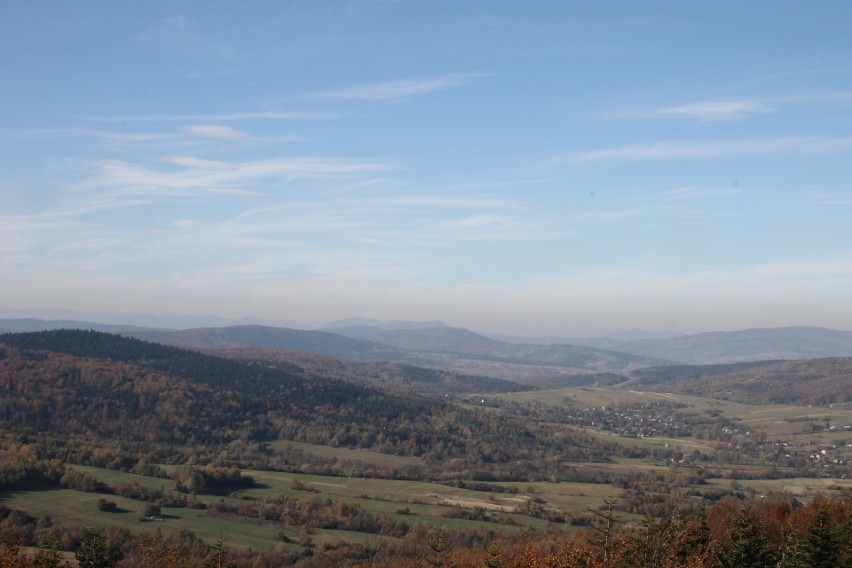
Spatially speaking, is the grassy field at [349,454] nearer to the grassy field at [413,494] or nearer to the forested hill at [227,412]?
the grassy field at [413,494]

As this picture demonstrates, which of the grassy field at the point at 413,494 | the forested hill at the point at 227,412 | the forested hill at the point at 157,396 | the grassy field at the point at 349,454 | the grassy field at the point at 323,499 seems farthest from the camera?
the forested hill at the point at 157,396

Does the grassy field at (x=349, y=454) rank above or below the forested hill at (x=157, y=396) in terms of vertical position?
below

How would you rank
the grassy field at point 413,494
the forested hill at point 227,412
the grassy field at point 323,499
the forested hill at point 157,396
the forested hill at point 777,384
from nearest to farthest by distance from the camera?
the grassy field at point 323,499 → the grassy field at point 413,494 → the forested hill at point 227,412 → the forested hill at point 157,396 → the forested hill at point 777,384

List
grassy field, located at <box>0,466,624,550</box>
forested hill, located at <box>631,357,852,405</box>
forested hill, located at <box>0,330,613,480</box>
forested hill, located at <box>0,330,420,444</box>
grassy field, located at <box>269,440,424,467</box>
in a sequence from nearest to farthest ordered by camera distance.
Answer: grassy field, located at <box>0,466,624,550</box>
grassy field, located at <box>269,440,424,467</box>
forested hill, located at <box>0,330,613,480</box>
forested hill, located at <box>0,330,420,444</box>
forested hill, located at <box>631,357,852,405</box>

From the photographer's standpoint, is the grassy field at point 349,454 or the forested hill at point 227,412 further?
the forested hill at point 227,412

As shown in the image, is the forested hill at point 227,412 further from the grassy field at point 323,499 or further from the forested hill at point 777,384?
the forested hill at point 777,384

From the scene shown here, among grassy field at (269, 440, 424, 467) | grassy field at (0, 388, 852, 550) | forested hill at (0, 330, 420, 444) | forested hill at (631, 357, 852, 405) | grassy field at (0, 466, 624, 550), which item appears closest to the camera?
grassy field at (0, 466, 624, 550)

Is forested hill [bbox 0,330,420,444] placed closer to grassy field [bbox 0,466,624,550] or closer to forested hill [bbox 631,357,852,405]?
grassy field [bbox 0,466,624,550]

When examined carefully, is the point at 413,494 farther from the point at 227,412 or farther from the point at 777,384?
the point at 777,384

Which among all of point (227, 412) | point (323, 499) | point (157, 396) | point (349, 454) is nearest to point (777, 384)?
point (349, 454)

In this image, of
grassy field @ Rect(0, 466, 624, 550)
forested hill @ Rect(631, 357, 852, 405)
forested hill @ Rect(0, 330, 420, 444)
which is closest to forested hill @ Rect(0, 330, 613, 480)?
forested hill @ Rect(0, 330, 420, 444)

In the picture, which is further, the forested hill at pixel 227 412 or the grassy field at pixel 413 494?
the forested hill at pixel 227 412

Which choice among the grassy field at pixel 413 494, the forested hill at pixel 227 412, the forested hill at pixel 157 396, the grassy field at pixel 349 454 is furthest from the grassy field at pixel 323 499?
the forested hill at pixel 157 396

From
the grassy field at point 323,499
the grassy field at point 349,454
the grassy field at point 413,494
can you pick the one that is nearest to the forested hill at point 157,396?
the grassy field at point 349,454
